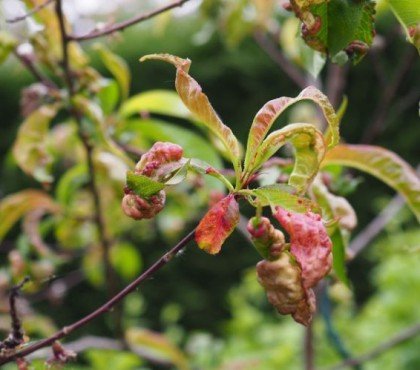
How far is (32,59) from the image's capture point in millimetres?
1466

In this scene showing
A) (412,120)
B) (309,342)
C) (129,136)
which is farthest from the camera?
(412,120)

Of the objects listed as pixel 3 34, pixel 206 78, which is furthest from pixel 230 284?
pixel 3 34

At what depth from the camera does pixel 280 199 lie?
620 millimetres

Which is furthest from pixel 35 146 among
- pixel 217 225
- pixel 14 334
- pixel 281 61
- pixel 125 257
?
pixel 281 61

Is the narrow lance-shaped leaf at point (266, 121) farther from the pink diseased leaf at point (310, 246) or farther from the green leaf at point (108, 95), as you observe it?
the green leaf at point (108, 95)

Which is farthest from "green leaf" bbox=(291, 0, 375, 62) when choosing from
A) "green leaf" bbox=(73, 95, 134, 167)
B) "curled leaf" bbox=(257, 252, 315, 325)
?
"green leaf" bbox=(73, 95, 134, 167)

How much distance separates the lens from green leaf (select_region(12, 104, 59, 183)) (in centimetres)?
132

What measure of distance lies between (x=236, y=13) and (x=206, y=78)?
3291 millimetres

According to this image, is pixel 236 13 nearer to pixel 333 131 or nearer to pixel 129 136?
pixel 129 136

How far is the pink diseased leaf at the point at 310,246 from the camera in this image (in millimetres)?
610

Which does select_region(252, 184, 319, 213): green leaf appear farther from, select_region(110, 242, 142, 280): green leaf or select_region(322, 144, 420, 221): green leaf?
select_region(110, 242, 142, 280): green leaf

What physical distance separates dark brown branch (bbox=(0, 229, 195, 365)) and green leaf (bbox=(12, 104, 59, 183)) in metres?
0.61

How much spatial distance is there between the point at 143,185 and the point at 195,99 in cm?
10

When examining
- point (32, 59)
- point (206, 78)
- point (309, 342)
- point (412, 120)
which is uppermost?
point (32, 59)
